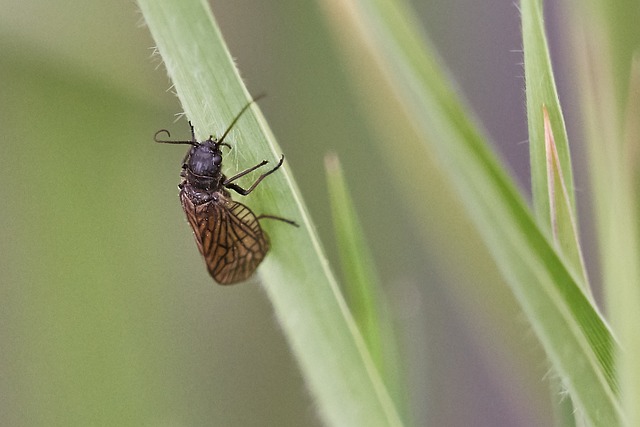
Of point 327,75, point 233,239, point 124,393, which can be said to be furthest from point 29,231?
point 327,75

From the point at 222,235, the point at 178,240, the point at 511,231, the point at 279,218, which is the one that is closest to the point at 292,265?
the point at 279,218

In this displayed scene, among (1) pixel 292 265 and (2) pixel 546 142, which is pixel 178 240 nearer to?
(1) pixel 292 265

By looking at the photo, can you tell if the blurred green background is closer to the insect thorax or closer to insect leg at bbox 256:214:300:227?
the insect thorax

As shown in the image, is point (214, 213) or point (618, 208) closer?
point (618, 208)

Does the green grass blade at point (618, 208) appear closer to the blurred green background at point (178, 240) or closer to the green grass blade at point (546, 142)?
the green grass blade at point (546, 142)

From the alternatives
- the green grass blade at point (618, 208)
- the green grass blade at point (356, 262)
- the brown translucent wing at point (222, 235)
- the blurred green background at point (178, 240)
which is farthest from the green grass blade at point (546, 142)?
the brown translucent wing at point (222, 235)
